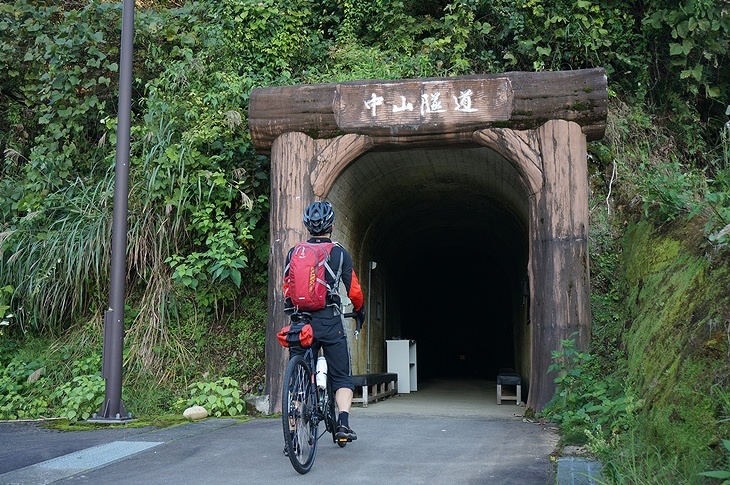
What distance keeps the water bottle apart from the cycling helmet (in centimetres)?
83

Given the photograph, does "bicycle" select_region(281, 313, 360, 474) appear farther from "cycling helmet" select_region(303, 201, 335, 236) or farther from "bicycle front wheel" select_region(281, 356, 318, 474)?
"cycling helmet" select_region(303, 201, 335, 236)

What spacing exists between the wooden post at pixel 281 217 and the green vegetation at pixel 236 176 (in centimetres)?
54

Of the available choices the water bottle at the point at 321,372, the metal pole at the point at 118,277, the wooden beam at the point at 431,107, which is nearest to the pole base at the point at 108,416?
the metal pole at the point at 118,277

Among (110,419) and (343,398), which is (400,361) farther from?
(343,398)

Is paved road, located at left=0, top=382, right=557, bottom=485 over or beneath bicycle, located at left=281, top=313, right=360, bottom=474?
beneath

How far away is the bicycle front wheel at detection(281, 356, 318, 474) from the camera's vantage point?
4191 mm

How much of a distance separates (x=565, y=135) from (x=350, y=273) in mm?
3348

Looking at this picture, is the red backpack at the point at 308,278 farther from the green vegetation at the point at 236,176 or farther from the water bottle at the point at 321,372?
the green vegetation at the point at 236,176

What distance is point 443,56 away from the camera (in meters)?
10.5

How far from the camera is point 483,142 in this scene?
7.53 m

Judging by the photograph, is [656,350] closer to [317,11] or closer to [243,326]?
[243,326]

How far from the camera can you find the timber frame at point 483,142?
7105 millimetres

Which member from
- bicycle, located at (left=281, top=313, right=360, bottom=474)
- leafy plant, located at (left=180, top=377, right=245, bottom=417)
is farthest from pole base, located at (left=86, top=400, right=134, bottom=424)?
bicycle, located at (left=281, top=313, right=360, bottom=474)

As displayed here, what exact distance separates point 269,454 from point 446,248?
13219 mm
